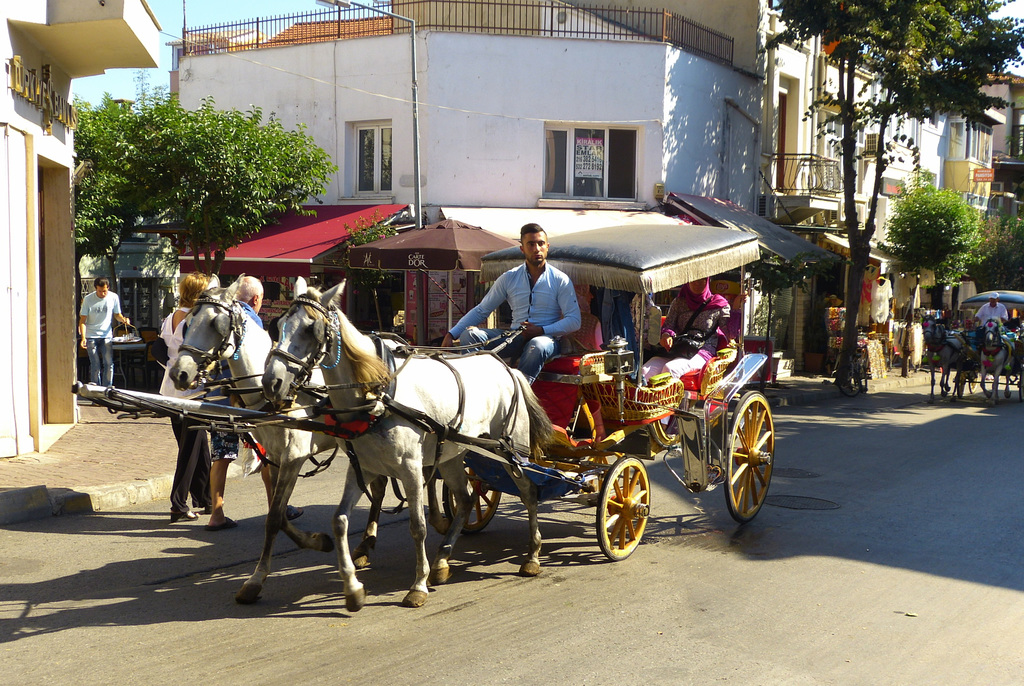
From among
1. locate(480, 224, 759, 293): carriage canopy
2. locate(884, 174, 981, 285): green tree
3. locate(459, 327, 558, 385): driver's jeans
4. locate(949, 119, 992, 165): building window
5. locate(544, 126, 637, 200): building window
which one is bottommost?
locate(459, 327, 558, 385): driver's jeans

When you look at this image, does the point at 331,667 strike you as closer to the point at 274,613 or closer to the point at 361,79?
the point at 274,613

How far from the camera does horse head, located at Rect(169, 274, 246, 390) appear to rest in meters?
4.98

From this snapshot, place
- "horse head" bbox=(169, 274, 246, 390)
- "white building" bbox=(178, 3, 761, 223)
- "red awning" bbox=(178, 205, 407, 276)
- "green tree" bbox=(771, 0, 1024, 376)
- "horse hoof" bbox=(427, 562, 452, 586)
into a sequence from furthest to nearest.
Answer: "white building" bbox=(178, 3, 761, 223), "green tree" bbox=(771, 0, 1024, 376), "red awning" bbox=(178, 205, 407, 276), "horse hoof" bbox=(427, 562, 452, 586), "horse head" bbox=(169, 274, 246, 390)

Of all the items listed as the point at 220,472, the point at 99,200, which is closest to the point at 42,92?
the point at 220,472

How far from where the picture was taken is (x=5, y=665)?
14.5ft

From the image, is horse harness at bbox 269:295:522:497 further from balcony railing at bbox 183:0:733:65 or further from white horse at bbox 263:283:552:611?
balcony railing at bbox 183:0:733:65

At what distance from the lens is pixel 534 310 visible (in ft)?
21.9

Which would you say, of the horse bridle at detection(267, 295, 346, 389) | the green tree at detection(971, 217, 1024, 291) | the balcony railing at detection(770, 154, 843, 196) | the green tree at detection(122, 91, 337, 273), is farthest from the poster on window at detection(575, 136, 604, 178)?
the green tree at detection(971, 217, 1024, 291)

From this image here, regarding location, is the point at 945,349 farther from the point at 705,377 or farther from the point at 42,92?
the point at 42,92

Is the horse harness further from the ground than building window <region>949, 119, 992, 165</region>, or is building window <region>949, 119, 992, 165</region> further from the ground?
building window <region>949, 119, 992, 165</region>

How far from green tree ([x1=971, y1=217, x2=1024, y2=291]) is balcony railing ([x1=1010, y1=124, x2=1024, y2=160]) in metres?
11.9

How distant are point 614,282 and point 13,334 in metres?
6.75

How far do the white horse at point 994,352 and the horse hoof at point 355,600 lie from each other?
1562 cm

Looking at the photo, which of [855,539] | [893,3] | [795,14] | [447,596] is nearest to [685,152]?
[795,14]
